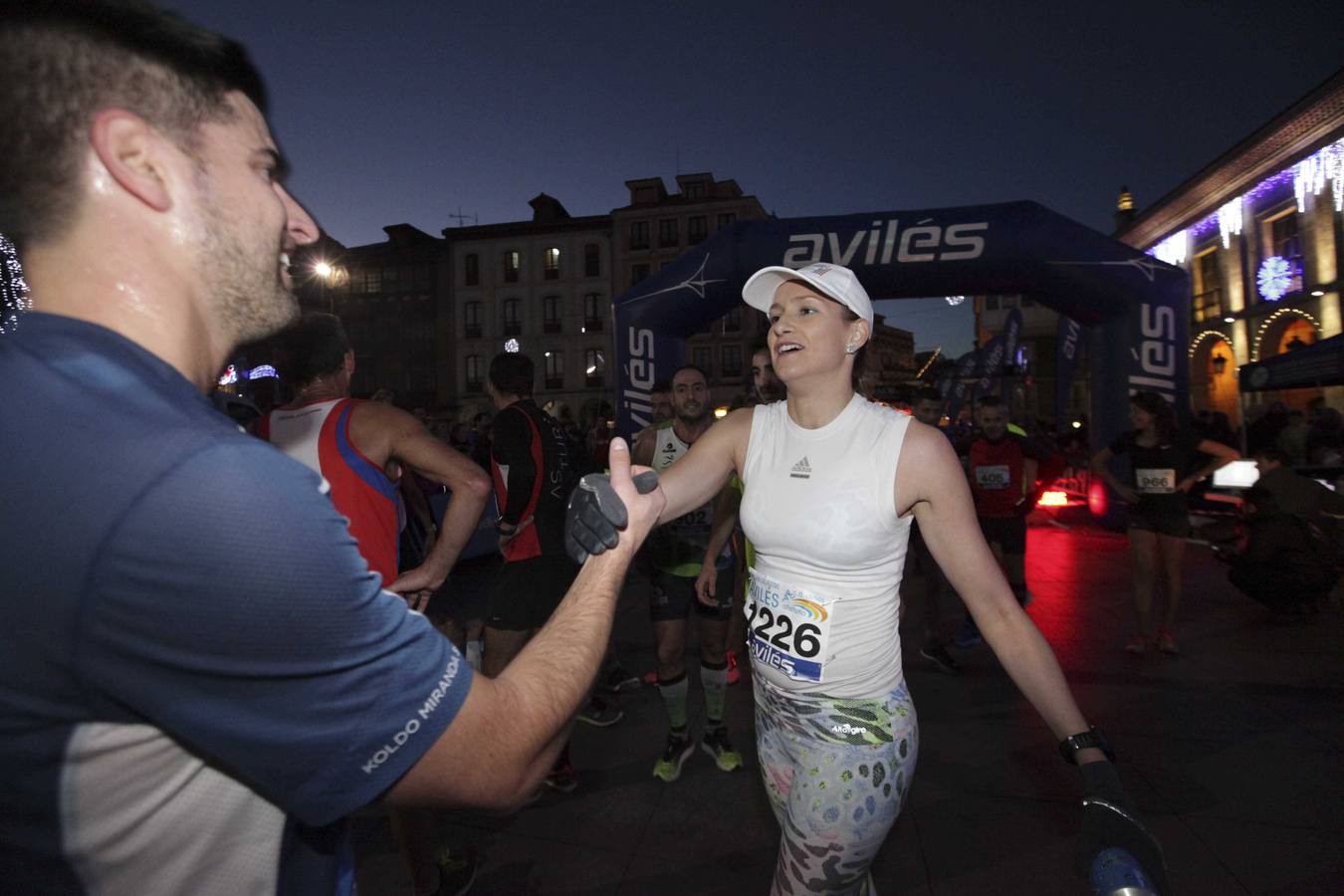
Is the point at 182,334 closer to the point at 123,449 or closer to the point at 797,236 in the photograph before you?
the point at 123,449

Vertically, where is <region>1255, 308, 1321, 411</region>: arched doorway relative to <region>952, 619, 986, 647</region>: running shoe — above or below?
above

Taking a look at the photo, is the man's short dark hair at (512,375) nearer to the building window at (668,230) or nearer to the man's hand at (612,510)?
the man's hand at (612,510)

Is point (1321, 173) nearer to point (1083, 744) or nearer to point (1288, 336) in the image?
point (1288, 336)

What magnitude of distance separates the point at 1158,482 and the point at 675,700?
15.5 ft

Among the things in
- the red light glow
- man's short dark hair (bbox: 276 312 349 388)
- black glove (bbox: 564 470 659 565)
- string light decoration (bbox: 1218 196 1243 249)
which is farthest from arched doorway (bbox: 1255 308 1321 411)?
black glove (bbox: 564 470 659 565)

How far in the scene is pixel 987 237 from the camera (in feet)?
25.6

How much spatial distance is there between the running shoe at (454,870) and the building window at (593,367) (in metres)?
40.9

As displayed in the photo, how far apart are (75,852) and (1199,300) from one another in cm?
2896

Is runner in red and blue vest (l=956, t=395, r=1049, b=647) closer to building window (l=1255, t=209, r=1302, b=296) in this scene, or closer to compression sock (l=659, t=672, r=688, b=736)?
compression sock (l=659, t=672, r=688, b=736)

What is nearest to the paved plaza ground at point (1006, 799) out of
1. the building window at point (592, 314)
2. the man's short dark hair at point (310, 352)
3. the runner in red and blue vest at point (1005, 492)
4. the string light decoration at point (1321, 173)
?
the runner in red and blue vest at point (1005, 492)

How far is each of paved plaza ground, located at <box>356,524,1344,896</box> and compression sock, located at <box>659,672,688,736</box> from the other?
26 centimetres

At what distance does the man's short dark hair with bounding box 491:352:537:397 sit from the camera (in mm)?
4410

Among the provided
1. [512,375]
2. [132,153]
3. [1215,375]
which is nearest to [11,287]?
[132,153]

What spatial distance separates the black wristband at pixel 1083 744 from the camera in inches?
69.0
